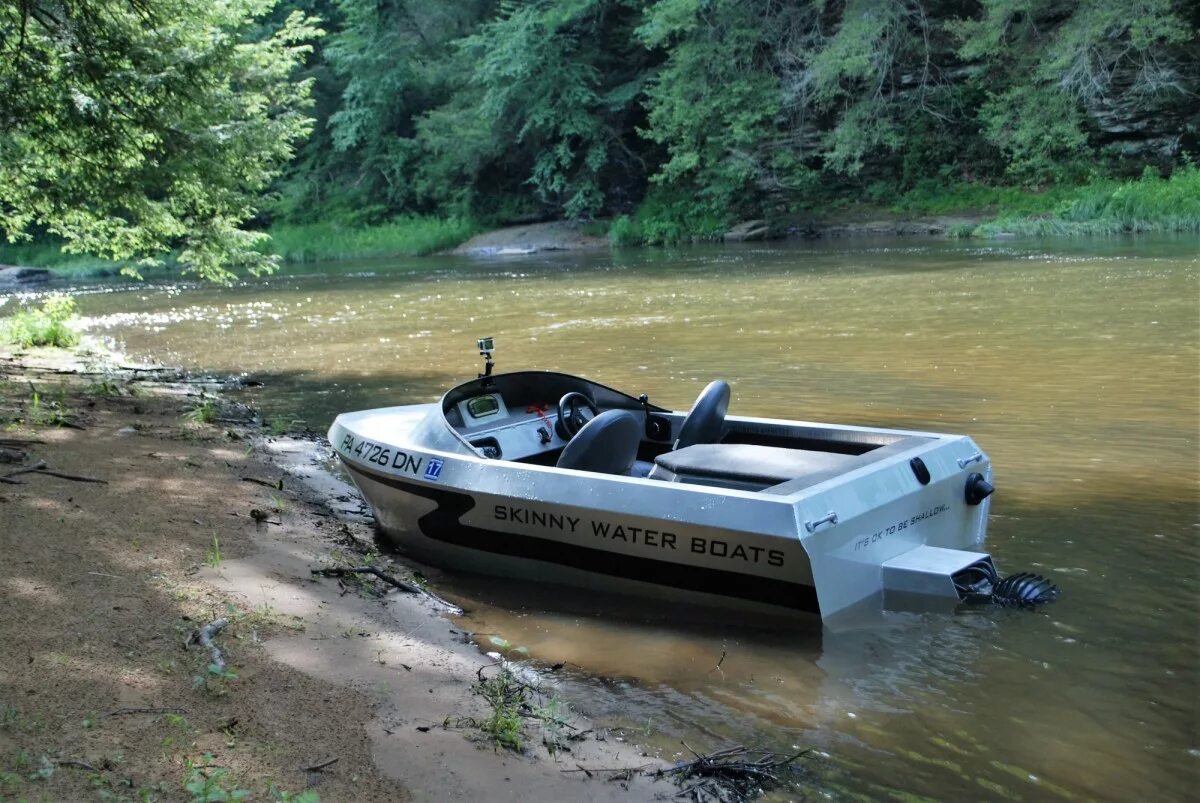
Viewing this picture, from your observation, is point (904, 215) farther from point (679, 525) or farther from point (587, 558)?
point (679, 525)

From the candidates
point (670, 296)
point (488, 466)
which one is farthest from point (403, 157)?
point (488, 466)

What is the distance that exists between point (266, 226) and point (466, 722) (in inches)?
1907

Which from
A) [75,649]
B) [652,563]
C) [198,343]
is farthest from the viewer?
[198,343]

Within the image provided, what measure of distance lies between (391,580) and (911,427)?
16.9ft

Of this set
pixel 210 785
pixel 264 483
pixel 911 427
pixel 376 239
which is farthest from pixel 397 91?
pixel 210 785

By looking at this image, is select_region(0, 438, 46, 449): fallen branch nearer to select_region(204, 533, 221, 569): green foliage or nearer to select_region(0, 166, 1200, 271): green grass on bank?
select_region(204, 533, 221, 569): green foliage

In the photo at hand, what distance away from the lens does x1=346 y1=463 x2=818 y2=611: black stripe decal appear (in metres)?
5.57

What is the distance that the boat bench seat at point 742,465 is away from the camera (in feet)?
19.6

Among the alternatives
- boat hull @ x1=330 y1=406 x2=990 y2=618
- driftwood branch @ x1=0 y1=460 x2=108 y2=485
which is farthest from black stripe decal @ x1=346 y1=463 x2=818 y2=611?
driftwood branch @ x1=0 y1=460 x2=108 y2=485

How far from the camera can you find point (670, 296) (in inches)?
864

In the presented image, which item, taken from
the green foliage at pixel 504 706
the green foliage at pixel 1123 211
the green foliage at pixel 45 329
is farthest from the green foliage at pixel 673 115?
the green foliage at pixel 504 706

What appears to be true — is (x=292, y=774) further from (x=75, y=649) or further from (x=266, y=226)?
(x=266, y=226)

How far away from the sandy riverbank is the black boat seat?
1201 mm

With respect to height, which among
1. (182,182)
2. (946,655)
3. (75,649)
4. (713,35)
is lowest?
(946,655)
